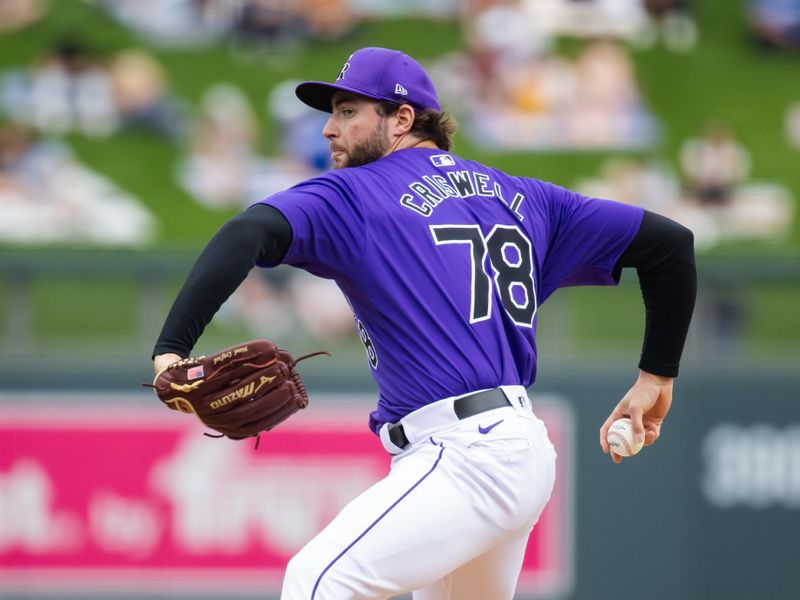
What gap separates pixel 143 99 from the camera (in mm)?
9836

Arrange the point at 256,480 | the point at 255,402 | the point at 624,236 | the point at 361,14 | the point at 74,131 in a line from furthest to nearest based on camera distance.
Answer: the point at 361,14 < the point at 74,131 < the point at 256,480 < the point at 624,236 < the point at 255,402

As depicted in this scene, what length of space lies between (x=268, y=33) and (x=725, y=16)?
4.10m

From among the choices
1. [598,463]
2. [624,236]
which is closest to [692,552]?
[598,463]

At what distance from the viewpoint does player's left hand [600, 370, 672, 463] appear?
3445 millimetres

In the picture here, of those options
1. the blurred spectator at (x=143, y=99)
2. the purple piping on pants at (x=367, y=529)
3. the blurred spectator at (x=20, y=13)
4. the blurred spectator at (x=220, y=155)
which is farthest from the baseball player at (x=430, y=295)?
the blurred spectator at (x=20, y=13)

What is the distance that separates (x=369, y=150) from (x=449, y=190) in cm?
29

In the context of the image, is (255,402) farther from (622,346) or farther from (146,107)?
(146,107)

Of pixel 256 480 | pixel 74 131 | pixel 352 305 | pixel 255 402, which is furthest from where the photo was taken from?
pixel 74 131

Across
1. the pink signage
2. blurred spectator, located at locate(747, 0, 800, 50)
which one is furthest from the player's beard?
blurred spectator, located at locate(747, 0, 800, 50)

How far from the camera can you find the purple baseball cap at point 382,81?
330 cm

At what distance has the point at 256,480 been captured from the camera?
6465mm

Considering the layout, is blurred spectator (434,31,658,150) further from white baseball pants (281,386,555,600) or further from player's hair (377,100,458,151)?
white baseball pants (281,386,555,600)

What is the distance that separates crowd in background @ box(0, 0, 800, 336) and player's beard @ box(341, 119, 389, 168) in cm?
575

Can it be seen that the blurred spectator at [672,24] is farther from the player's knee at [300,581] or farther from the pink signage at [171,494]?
the player's knee at [300,581]
